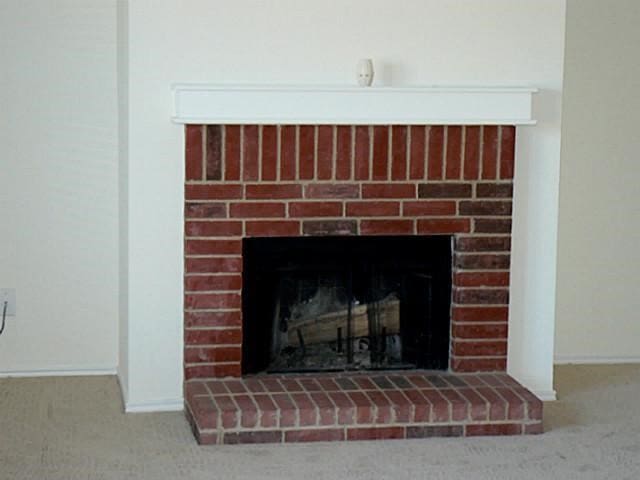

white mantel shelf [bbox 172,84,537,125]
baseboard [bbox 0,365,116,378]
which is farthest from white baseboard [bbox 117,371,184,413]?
white mantel shelf [bbox 172,84,537,125]

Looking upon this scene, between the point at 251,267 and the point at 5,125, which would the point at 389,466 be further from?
the point at 5,125

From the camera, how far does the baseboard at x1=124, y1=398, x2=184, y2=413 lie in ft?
13.0

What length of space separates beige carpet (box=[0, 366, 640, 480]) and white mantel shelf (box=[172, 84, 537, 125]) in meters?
1.00

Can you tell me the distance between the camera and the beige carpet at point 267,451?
337 cm

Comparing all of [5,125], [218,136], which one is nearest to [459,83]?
[218,136]

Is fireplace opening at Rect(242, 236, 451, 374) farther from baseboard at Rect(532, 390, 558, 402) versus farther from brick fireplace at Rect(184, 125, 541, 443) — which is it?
baseboard at Rect(532, 390, 558, 402)

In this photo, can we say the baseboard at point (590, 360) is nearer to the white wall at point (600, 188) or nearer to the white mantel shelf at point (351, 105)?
the white wall at point (600, 188)

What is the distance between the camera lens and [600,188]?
470 cm

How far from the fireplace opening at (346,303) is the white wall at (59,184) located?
2.13 feet

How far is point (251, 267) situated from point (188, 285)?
0.77 ft

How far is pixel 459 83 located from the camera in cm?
401

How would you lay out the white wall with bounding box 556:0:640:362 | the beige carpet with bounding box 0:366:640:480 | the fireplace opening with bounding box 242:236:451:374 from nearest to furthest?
the beige carpet with bounding box 0:366:640:480, the fireplace opening with bounding box 242:236:451:374, the white wall with bounding box 556:0:640:362

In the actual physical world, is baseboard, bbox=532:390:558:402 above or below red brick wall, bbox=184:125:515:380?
below

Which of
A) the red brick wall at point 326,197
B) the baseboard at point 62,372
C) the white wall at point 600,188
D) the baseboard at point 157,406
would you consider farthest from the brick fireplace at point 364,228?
the white wall at point 600,188
